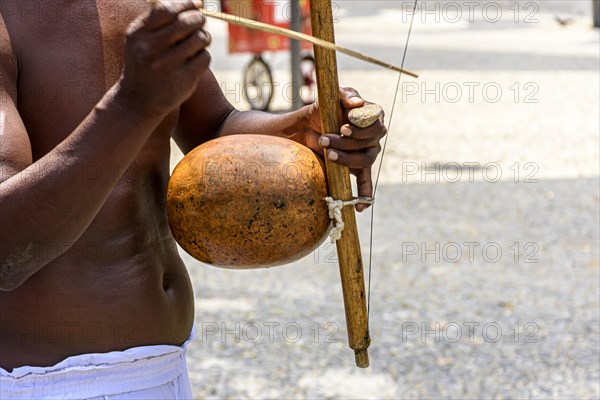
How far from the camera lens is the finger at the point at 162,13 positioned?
1.31m

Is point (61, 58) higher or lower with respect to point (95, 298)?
higher

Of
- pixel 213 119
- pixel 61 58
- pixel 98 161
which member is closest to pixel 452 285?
pixel 213 119

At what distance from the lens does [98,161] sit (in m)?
1.43

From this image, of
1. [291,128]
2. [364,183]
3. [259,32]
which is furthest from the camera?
[259,32]

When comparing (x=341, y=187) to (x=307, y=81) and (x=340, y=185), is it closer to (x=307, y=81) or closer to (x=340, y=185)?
(x=340, y=185)

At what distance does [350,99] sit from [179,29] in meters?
0.52

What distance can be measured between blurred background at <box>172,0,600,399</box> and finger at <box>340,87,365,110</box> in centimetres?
246

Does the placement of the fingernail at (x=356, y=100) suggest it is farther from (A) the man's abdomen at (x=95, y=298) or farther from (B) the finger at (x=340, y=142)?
(A) the man's abdomen at (x=95, y=298)

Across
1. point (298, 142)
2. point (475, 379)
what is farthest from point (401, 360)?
point (298, 142)

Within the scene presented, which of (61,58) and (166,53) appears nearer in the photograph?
(166,53)

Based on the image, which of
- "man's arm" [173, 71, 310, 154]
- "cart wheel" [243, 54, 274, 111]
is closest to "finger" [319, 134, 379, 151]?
"man's arm" [173, 71, 310, 154]

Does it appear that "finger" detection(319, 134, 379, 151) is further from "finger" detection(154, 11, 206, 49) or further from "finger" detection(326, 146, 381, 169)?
"finger" detection(154, 11, 206, 49)

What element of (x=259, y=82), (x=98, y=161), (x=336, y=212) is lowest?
(x=259, y=82)

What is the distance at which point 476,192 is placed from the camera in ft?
23.8
